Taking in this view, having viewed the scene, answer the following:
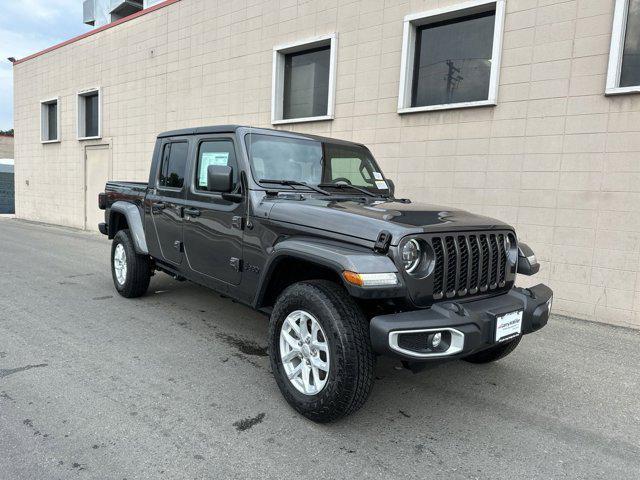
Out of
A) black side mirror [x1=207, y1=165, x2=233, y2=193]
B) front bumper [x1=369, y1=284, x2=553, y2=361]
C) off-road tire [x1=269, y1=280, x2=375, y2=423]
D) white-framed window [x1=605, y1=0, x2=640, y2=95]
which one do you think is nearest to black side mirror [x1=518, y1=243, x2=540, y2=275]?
front bumper [x1=369, y1=284, x2=553, y2=361]

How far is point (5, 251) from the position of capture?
9.52 metres

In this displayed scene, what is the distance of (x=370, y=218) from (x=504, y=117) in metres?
4.44

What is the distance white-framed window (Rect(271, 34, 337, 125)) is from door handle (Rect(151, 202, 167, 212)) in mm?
4265

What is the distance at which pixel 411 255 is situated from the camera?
2.86 m

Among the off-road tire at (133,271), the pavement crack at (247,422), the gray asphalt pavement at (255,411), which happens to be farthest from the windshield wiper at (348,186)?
the off-road tire at (133,271)

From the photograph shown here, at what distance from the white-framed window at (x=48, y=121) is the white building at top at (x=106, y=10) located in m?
10.5

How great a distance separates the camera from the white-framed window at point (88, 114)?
48.3 ft

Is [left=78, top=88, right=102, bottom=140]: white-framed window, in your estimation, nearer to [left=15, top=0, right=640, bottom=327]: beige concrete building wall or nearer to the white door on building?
the white door on building

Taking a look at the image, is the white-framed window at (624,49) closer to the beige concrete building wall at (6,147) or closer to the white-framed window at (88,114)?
the white-framed window at (88,114)

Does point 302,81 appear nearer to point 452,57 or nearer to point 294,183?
point 452,57

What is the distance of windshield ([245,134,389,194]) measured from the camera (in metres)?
3.98

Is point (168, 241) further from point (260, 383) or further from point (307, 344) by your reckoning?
point (307, 344)

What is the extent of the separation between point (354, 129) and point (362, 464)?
20.9 ft

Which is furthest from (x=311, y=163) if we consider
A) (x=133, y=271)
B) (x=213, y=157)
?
(x=133, y=271)
